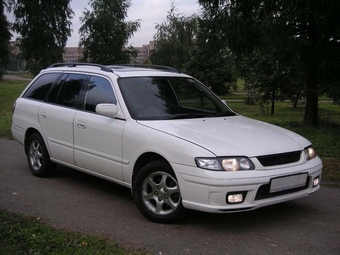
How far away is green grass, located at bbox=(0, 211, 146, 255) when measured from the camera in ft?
12.5

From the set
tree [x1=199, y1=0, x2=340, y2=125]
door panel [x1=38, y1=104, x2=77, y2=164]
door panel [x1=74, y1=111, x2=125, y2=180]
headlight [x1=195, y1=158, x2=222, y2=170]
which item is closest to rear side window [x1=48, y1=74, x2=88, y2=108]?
door panel [x1=38, y1=104, x2=77, y2=164]

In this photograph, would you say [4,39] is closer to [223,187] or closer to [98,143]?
[98,143]

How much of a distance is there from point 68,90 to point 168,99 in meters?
1.62

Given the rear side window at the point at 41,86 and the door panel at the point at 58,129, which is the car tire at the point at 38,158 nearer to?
the door panel at the point at 58,129

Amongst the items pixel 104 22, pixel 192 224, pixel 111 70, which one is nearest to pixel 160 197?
pixel 192 224

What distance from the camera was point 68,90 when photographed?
249 inches

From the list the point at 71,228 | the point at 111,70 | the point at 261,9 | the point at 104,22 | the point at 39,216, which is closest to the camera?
the point at 71,228

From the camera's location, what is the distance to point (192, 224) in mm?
4645

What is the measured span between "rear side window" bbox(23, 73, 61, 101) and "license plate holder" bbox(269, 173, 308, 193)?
384cm

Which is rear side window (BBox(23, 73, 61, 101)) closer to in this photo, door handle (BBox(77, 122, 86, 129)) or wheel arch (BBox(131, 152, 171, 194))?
door handle (BBox(77, 122, 86, 129))

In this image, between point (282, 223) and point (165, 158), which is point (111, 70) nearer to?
point (165, 158)

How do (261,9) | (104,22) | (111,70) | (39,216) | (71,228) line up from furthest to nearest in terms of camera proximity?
(104,22)
(261,9)
(111,70)
(39,216)
(71,228)

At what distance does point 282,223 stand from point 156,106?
6.55ft

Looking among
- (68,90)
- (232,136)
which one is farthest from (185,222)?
(68,90)
